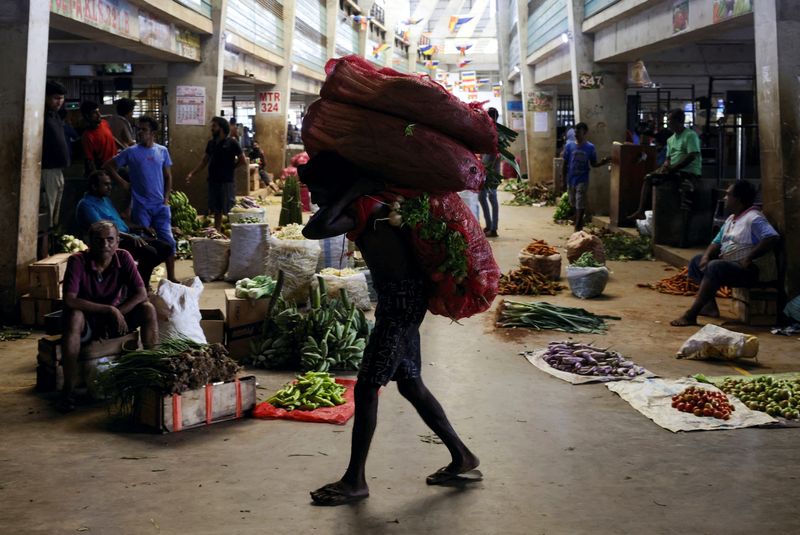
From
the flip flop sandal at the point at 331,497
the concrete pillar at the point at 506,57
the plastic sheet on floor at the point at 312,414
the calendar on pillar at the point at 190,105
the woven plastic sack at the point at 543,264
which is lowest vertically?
the flip flop sandal at the point at 331,497

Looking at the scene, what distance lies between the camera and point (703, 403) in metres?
6.26

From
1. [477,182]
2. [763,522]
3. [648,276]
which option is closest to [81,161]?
[648,276]

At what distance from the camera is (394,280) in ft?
15.6

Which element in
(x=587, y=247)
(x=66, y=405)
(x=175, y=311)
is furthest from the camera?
(x=587, y=247)

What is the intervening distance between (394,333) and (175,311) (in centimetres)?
292

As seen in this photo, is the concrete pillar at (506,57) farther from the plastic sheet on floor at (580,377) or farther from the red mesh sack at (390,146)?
the red mesh sack at (390,146)

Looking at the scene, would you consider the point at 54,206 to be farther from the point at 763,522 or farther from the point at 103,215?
the point at 763,522

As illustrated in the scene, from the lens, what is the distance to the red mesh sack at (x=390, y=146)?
4.70 meters

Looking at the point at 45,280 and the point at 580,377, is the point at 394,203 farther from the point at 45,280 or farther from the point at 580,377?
the point at 45,280

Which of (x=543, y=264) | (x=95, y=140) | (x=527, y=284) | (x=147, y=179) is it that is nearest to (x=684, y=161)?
(x=543, y=264)

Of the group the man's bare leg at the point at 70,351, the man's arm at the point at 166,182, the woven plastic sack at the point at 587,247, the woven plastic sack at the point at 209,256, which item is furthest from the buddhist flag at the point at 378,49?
the man's bare leg at the point at 70,351

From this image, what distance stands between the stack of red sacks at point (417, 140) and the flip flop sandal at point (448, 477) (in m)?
0.85

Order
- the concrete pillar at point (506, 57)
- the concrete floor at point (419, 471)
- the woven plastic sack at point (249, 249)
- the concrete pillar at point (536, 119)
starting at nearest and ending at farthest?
the concrete floor at point (419, 471) → the woven plastic sack at point (249, 249) → the concrete pillar at point (536, 119) → the concrete pillar at point (506, 57)

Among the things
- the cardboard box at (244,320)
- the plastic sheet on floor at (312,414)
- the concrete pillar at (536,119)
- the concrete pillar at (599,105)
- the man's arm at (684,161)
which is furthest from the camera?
the concrete pillar at (536,119)
